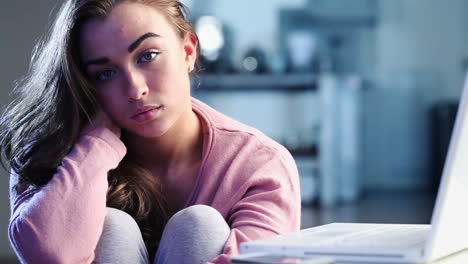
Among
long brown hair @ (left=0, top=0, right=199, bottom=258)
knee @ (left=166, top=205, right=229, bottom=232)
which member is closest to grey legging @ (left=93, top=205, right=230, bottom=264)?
knee @ (left=166, top=205, right=229, bottom=232)

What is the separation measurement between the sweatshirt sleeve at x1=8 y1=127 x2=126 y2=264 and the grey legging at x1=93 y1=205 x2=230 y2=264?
3 centimetres

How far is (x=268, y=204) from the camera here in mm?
1143

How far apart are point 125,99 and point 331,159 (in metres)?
3.48

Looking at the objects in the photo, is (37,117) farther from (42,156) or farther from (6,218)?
(6,218)

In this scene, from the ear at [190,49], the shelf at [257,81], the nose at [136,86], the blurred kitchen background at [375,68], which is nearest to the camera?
the nose at [136,86]

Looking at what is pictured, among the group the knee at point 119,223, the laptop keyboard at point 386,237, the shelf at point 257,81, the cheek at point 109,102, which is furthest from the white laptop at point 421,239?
the shelf at point 257,81

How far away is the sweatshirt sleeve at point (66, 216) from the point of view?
1.07 meters

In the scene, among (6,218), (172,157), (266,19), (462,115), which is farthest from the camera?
(266,19)

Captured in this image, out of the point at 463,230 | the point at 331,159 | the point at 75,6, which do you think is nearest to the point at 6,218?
the point at 75,6

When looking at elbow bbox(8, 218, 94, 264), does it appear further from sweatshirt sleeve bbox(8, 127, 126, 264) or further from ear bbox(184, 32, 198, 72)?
ear bbox(184, 32, 198, 72)

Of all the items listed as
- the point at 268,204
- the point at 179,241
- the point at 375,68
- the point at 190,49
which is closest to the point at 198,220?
the point at 179,241

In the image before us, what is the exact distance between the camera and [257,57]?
5133 mm

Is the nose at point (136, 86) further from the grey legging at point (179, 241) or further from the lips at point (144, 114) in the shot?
the grey legging at point (179, 241)

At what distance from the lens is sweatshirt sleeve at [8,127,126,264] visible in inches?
42.1
